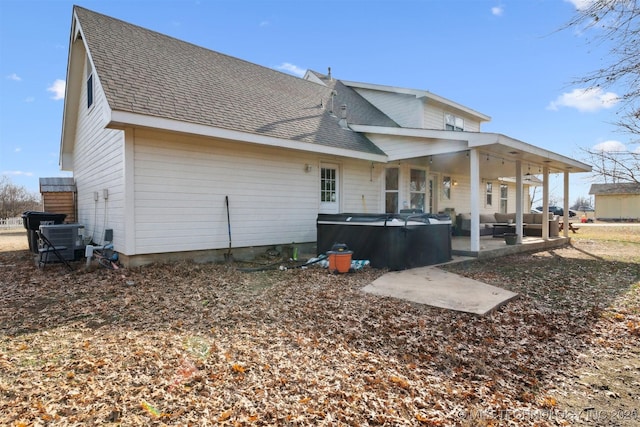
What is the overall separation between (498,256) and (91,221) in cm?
1079

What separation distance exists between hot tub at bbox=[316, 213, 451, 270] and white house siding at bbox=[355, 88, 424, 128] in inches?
228

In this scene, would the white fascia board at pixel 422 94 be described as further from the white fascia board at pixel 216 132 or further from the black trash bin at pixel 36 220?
the black trash bin at pixel 36 220

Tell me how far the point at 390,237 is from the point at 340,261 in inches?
45.4

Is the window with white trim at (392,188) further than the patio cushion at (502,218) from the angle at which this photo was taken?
No

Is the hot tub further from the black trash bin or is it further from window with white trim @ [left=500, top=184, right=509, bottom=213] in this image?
window with white trim @ [left=500, top=184, right=509, bottom=213]

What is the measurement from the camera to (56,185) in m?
10.9

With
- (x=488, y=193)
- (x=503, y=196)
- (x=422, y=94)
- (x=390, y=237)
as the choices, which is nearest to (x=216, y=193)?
(x=390, y=237)

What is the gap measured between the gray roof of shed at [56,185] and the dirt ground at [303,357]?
6228mm

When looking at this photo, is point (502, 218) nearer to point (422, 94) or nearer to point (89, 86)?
point (422, 94)

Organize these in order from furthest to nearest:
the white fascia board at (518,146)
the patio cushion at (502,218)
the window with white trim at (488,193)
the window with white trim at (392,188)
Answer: the window with white trim at (488,193)
the patio cushion at (502,218)
the window with white trim at (392,188)
the white fascia board at (518,146)

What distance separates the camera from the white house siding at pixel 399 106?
40.9 feet

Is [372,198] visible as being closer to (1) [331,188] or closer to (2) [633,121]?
(1) [331,188]

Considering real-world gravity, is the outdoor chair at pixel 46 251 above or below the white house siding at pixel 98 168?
below

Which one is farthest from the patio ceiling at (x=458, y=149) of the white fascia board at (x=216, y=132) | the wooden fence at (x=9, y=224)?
the wooden fence at (x=9, y=224)
